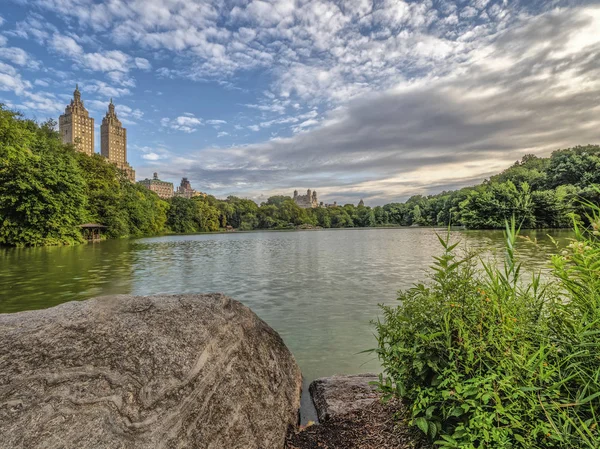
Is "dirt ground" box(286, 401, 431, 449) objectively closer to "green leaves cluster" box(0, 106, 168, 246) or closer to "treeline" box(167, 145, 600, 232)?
"treeline" box(167, 145, 600, 232)

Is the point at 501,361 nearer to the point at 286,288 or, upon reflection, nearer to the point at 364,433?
the point at 364,433

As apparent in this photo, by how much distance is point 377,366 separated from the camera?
506 cm

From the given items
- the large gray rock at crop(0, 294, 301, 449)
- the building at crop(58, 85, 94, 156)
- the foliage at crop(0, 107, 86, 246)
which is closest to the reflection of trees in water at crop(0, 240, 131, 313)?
the large gray rock at crop(0, 294, 301, 449)

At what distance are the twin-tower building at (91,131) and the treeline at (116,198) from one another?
144 ft

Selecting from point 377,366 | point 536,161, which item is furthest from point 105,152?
point 377,366

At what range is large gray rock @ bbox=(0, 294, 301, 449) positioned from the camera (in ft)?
5.97

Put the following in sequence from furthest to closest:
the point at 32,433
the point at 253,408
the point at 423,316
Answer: the point at 253,408 < the point at 423,316 < the point at 32,433

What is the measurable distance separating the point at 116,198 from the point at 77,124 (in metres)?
100

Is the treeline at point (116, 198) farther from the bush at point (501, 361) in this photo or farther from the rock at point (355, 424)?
the rock at point (355, 424)

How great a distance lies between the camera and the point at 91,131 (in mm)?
130500

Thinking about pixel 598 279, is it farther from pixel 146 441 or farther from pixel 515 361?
pixel 146 441

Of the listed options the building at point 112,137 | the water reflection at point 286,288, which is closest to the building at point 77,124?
the building at point 112,137

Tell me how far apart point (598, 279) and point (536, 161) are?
305ft

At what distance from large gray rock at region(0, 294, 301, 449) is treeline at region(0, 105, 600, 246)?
2019mm
